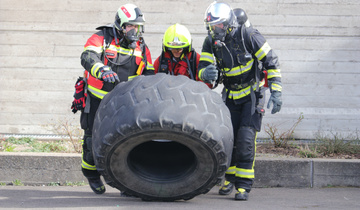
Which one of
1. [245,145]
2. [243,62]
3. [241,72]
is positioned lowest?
[245,145]

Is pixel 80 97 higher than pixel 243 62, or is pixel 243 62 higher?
pixel 243 62

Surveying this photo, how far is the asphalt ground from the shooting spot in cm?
518

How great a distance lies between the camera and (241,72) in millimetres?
5957

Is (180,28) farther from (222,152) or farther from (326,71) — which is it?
(326,71)

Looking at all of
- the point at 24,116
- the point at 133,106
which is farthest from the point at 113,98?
the point at 24,116

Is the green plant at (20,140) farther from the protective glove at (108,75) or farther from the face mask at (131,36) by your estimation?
the protective glove at (108,75)

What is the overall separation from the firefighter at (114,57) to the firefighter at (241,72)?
2.11ft

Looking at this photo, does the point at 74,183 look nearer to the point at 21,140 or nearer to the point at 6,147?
the point at 6,147

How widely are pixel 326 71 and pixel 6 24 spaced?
4.49 metres

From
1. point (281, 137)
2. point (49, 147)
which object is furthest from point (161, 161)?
point (281, 137)

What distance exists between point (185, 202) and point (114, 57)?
1.62m

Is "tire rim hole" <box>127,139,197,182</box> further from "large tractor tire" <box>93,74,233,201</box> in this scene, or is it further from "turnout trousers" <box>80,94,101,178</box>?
"turnout trousers" <box>80,94,101,178</box>

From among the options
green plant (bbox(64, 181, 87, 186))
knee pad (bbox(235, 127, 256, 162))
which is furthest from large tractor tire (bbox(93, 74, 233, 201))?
green plant (bbox(64, 181, 87, 186))

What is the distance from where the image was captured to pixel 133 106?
4.52 metres
